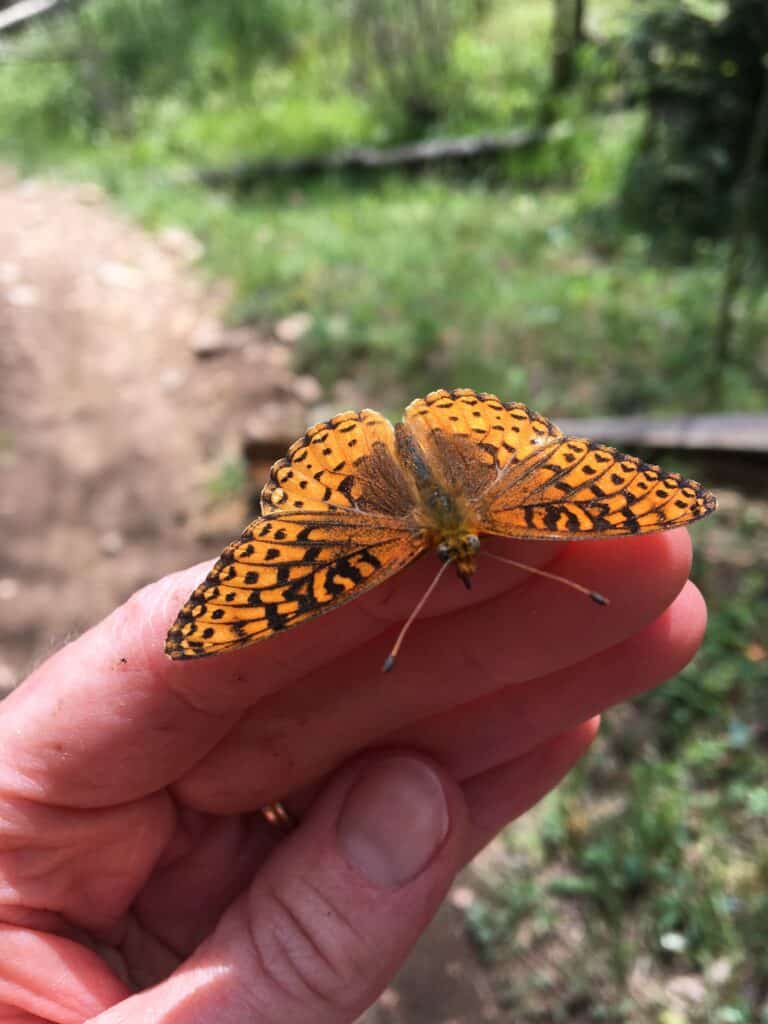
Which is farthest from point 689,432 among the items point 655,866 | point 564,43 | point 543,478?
point 564,43

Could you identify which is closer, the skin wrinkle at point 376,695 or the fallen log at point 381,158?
the skin wrinkle at point 376,695

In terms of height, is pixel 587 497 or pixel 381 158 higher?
pixel 587 497

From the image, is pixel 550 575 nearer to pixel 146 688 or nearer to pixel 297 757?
pixel 297 757

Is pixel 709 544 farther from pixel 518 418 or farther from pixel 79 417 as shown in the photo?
pixel 79 417

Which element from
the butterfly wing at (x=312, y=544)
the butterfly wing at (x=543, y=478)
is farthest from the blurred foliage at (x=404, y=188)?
the butterfly wing at (x=312, y=544)

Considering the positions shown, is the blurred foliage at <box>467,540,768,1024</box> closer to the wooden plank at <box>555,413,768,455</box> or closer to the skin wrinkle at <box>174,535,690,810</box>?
the wooden plank at <box>555,413,768,455</box>

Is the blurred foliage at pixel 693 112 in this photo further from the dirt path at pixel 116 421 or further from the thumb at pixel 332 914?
the thumb at pixel 332 914

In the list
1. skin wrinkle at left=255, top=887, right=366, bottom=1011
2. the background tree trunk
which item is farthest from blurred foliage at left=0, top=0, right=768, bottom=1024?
skin wrinkle at left=255, top=887, right=366, bottom=1011
